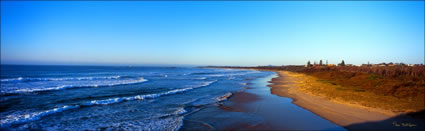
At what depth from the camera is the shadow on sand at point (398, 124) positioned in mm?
7031

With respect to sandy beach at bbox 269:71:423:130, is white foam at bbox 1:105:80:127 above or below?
below

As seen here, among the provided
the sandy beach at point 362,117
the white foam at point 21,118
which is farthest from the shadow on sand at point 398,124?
the white foam at point 21,118

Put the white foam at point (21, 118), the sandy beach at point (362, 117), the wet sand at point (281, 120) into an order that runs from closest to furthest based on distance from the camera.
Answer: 1. the sandy beach at point (362, 117)
2. the wet sand at point (281, 120)
3. the white foam at point (21, 118)

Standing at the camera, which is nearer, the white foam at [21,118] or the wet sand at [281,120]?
the wet sand at [281,120]

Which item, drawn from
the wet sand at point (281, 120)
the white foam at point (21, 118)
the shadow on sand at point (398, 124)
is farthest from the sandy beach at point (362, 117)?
the white foam at point (21, 118)

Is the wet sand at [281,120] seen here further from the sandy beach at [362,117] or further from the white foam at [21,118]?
the white foam at [21,118]

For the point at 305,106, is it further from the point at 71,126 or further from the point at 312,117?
the point at 71,126

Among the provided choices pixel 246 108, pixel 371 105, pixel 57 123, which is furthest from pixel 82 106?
pixel 371 105

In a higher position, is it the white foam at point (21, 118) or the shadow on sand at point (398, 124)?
the shadow on sand at point (398, 124)

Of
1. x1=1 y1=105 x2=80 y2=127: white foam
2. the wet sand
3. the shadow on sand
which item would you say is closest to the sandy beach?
the shadow on sand

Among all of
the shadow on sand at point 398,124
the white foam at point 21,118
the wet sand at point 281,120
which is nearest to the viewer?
the shadow on sand at point 398,124

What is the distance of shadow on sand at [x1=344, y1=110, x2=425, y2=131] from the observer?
7.03 metres

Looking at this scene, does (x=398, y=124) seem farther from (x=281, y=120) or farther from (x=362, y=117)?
(x=281, y=120)

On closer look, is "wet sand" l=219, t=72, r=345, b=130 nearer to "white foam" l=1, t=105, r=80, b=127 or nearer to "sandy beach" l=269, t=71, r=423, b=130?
"sandy beach" l=269, t=71, r=423, b=130
